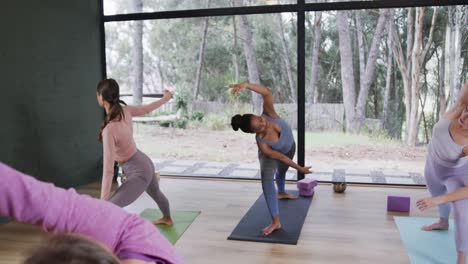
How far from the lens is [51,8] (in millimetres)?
4438

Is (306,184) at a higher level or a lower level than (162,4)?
lower

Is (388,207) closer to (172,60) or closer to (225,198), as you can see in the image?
(225,198)

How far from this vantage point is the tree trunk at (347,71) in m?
4.60

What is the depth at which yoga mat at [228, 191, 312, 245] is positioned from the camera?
3271 mm

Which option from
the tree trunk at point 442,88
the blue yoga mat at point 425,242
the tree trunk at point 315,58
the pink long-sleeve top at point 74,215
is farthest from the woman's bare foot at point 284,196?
the pink long-sleeve top at point 74,215

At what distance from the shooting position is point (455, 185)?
2.74m

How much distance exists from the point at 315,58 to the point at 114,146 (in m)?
2.54

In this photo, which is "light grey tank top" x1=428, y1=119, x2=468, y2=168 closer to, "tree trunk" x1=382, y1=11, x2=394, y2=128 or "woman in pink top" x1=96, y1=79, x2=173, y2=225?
"tree trunk" x1=382, y1=11, x2=394, y2=128

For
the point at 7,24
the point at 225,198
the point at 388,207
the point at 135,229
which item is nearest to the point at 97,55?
the point at 7,24

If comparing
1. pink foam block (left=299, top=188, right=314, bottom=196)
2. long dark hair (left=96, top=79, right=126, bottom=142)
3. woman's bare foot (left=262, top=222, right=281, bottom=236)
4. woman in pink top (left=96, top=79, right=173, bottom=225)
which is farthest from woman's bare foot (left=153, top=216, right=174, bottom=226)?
pink foam block (left=299, top=188, right=314, bottom=196)

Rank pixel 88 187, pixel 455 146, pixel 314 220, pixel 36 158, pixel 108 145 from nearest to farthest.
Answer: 1. pixel 455 146
2. pixel 108 145
3. pixel 314 220
4. pixel 36 158
5. pixel 88 187

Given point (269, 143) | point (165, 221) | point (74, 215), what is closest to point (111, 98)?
point (165, 221)

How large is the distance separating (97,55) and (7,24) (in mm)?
1484

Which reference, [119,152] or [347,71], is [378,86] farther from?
[119,152]
